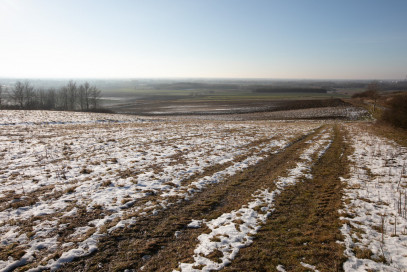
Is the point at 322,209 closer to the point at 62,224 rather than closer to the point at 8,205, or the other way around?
the point at 62,224

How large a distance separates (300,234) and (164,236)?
14.8ft

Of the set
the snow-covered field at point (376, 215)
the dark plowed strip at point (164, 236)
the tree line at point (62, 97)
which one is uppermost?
the tree line at point (62, 97)

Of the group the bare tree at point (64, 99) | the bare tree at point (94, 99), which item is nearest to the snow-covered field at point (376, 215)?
the bare tree at point (94, 99)

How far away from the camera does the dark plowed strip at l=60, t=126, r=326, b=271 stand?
5566mm

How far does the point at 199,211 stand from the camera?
830 centimetres

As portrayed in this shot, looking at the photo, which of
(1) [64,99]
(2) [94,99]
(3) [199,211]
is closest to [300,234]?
(3) [199,211]

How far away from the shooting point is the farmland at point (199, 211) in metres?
5.72

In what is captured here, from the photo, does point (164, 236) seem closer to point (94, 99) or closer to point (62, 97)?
point (94, 99)

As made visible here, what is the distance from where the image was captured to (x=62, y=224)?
7.07 m

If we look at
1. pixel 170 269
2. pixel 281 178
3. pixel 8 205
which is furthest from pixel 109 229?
pixel 281 178

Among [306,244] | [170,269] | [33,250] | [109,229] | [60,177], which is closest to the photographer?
[170,269]

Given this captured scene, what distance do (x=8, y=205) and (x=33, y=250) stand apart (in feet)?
11.4

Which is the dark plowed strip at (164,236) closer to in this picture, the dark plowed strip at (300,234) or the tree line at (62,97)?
the dark plowed strip at (300,234)

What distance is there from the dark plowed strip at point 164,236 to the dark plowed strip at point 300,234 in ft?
5.08
